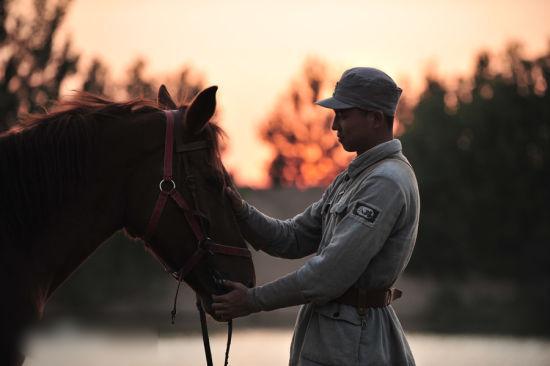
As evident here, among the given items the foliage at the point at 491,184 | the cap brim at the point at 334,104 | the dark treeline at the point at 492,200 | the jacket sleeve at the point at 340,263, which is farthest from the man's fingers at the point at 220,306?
the foliage at the point at 491,184

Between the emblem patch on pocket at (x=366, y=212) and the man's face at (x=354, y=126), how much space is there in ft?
1.21

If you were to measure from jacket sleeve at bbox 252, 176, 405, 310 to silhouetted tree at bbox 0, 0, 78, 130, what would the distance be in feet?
51.8

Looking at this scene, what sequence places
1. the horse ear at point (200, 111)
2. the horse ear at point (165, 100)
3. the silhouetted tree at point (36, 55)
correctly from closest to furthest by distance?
the horse ear at point (200, 111)
the horse ear at point (165, 100)
the silhouetted tree at point (36, 55)

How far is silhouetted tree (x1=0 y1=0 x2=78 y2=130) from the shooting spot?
67.4 feet

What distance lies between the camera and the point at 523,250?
4184cm

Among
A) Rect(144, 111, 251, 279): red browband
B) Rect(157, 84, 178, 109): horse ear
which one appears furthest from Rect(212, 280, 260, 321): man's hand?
→ Rect(157, 84, 178, 109): horse ear

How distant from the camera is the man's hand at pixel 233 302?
4496mm

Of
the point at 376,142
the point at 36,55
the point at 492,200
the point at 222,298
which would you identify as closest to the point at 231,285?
the point at 222,298

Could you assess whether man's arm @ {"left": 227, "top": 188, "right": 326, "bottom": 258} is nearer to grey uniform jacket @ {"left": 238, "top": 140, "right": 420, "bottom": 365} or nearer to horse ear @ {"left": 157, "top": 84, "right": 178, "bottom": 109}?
grey uniform jacket @ {"left": 238, "top": 140, "right": 420, "bottom": 365}

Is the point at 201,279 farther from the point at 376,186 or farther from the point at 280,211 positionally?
the point at 280,211

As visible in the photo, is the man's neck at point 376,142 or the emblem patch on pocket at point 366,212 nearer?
the emblem patch on pocket at point 366,212

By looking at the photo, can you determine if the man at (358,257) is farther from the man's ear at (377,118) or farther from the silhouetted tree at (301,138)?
the silhouetted tree at (301,138)

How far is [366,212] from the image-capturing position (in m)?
4.59

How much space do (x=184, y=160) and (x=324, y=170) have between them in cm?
5629
